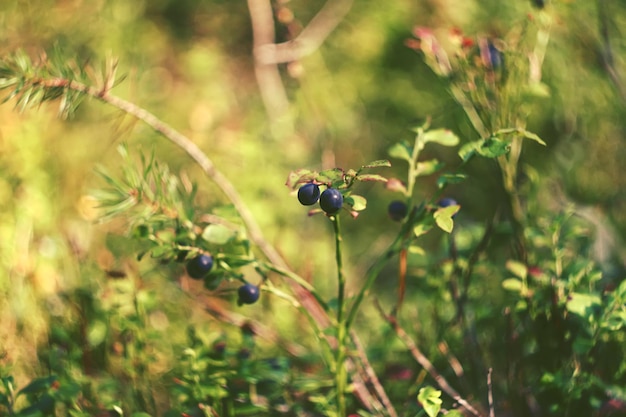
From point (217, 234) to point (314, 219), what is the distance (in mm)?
1017

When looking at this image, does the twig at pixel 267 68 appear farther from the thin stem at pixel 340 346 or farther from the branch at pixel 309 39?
the thin stem at pixel 340 346

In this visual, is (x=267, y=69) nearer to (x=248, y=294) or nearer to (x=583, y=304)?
(x=248, y=294)

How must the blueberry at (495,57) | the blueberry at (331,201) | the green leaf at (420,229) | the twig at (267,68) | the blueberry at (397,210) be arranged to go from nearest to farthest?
the blueberry at (331,201) → the green leaf at (420,229) → the blueberry at (397,210) → the blueberry at (495,57) → the twig at (267,68)

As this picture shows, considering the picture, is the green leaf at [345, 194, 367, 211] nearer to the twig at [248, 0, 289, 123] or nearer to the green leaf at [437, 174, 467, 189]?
the green leaf at [437, 174, 467, 189]

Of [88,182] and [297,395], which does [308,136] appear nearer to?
[88,182]

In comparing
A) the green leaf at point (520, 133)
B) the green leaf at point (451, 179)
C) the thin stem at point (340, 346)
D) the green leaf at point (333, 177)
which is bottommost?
the thin stem at point (340, 346)

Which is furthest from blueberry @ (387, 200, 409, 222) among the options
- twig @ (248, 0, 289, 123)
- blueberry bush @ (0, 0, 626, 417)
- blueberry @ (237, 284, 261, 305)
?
twig @ (248, 0, 289, 123)

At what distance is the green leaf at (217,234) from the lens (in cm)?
83

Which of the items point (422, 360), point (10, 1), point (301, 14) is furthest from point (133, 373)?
point (301, 14)

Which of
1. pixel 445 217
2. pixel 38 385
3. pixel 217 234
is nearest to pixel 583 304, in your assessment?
pixel 445 217

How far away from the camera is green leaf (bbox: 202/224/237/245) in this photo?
32.6 inches

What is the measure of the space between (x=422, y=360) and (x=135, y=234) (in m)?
0.45

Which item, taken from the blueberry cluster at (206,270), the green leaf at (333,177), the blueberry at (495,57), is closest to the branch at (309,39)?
the blueberry at (495,57)

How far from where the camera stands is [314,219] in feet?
6.05
